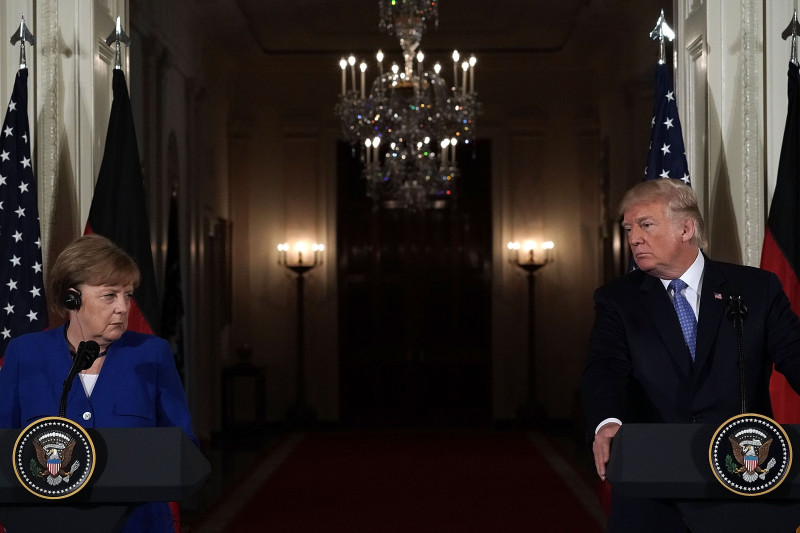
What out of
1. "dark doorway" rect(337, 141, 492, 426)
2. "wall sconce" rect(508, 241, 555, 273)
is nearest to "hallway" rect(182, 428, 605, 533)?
"dark doorway" rect(337, 141, 492, 426)

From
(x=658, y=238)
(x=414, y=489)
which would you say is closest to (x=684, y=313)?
(x=658, y=238)

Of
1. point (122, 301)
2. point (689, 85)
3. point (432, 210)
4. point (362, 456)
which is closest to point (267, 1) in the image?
point (432, 210)

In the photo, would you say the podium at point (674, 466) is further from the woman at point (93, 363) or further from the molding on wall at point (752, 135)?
the molding on wall at point (752, 135)

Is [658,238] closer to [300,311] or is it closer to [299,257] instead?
[300,311]

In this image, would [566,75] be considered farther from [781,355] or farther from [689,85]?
[781,355]

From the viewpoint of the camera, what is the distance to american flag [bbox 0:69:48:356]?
475cm

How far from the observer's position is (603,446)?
273 centimetres

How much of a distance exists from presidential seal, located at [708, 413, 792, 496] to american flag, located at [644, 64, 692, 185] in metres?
2.69

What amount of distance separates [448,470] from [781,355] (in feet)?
25.6

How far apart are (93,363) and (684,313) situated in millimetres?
1727

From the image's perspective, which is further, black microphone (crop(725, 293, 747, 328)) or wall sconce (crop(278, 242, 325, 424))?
wall sconce (crop(278, 242, 325, 424))

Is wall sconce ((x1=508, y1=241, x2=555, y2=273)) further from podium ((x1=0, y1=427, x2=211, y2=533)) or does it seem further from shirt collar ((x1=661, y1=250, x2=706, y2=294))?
podium ((x1=0, y1=427, x2=211, y2=533))

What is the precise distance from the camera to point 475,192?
47.9 feet

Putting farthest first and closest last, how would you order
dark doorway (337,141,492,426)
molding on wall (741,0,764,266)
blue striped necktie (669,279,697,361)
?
dark doorway (337,141,492,426) < molding on wall (741,0,764,266) < blue striped necktie (669,279,697,361)
